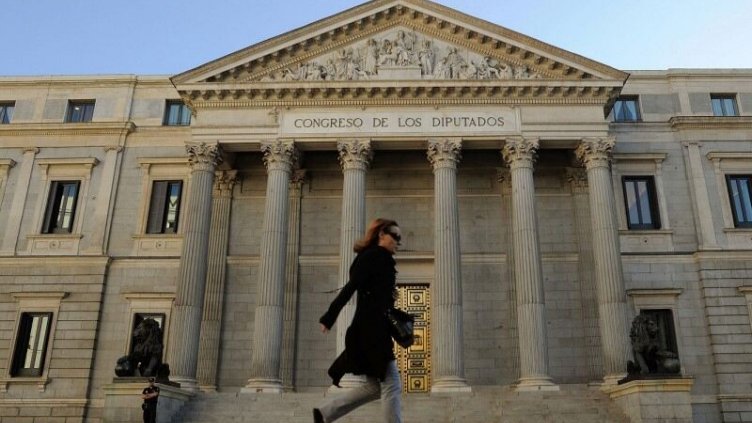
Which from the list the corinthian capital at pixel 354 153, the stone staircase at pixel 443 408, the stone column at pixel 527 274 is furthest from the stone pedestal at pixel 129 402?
the stone column at pixel 527 274

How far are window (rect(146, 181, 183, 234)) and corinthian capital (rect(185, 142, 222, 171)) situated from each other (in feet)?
13.9

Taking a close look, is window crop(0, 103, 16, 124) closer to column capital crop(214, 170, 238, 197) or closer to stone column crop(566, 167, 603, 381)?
column capital crop(214, 170, 238, 197)

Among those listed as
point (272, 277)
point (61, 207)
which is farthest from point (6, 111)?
point (272, 277)

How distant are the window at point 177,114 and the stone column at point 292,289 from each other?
20.8ft

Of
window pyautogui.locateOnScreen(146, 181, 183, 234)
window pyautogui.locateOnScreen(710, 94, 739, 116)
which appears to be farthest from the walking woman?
window pyautogui.locateOnScreen(710, 94, 739, 116)

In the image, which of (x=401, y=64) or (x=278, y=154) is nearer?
(x=278, y=154)

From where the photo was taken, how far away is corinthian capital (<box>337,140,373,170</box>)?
87.2ft

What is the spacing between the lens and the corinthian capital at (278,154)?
26734mm

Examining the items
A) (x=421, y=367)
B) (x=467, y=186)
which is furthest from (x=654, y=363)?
(x=467, y=186)

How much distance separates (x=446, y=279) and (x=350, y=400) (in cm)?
1844

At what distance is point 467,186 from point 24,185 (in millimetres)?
20166

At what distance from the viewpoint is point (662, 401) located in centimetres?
2067

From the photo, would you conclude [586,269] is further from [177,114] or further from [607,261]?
[177,114]

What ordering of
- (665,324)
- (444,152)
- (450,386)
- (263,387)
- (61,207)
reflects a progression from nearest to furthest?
(450,386) < (263,387) < (444,152) < (665,324) < (61,207)
